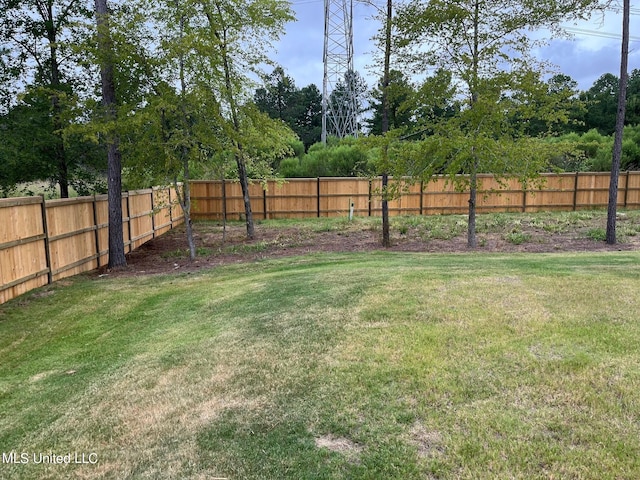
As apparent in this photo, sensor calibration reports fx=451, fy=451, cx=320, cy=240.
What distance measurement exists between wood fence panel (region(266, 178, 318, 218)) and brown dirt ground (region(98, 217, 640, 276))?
4.14m

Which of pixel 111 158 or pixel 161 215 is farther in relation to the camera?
pixel 161 215

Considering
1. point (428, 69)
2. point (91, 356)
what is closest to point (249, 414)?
point (91, 356)

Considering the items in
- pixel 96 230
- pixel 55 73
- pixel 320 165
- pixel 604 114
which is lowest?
pixel 96 230

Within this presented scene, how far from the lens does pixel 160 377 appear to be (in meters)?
3.67

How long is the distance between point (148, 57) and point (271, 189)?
9746 millimetres

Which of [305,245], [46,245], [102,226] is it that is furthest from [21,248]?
[305,245]

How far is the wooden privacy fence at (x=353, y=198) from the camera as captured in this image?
18625mm

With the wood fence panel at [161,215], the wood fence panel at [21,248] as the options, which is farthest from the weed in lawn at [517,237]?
the wood fence panel at [21,248]

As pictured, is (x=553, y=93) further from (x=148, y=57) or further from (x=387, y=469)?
(x=387, y=469)

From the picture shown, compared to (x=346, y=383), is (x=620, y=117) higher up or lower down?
higher up

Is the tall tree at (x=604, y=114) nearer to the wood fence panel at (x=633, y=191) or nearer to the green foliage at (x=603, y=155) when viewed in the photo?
the green foliage at (x=603, y=155)

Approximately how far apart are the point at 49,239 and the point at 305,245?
588 centimetres

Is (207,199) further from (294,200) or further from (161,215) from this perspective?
(161,215)

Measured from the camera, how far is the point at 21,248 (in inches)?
275
